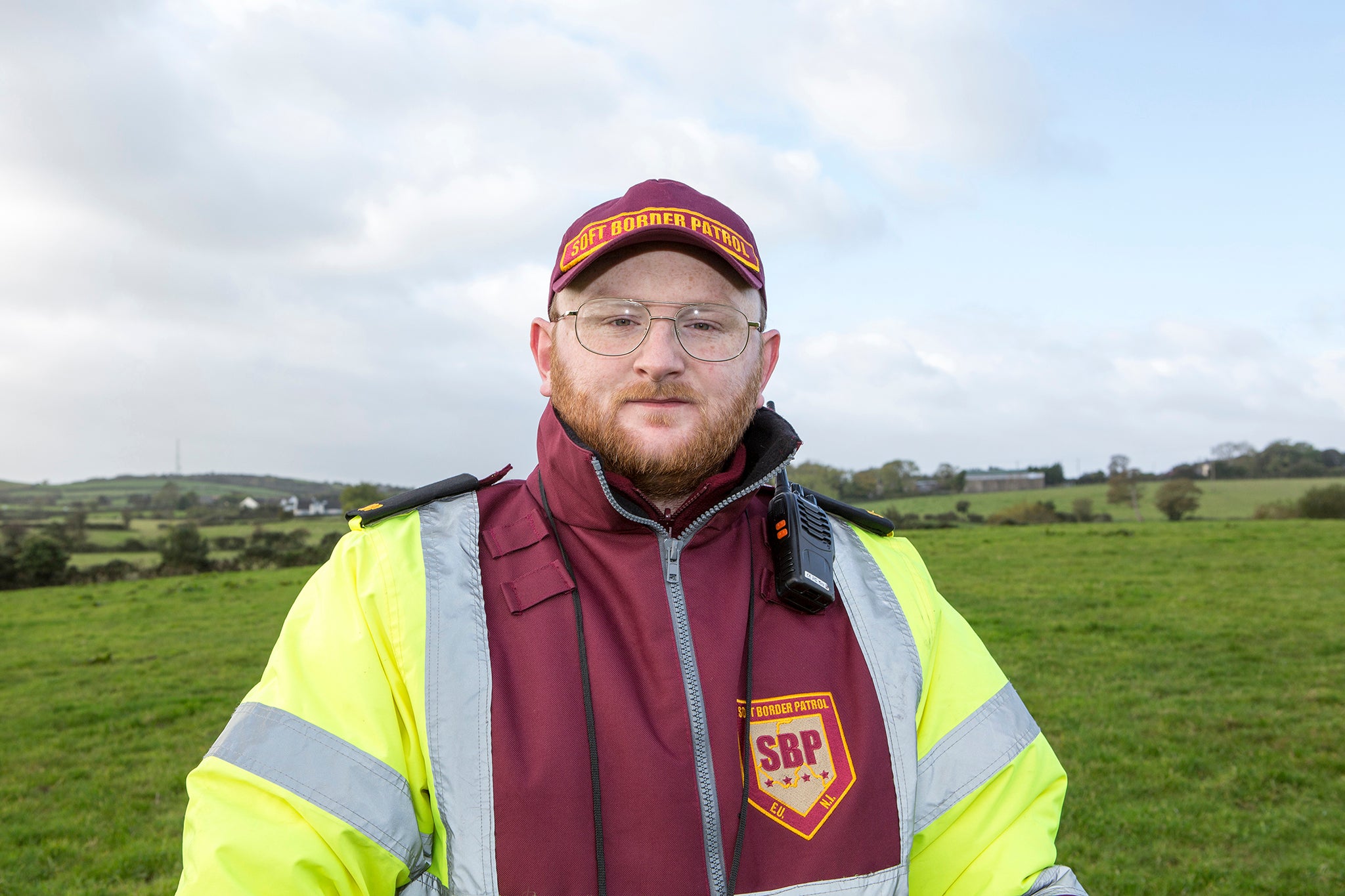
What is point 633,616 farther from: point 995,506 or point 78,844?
point 995,506

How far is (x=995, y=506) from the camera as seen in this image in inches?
1715

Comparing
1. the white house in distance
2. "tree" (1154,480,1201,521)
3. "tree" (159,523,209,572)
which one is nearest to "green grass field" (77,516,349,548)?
"tree" (159,523,209,572)

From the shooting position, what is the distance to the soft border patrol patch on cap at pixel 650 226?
7.79 ft

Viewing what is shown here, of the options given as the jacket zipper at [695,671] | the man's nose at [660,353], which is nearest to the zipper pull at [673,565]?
the jacket zipper at [695,671]

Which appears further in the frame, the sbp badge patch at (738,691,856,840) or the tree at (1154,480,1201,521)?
the tree at (1154,480,1201,521)

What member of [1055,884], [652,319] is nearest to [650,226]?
[652,319]

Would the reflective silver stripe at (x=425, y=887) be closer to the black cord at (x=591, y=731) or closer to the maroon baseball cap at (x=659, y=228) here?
the black cord at (x=591, y=731)

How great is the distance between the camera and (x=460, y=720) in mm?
1788

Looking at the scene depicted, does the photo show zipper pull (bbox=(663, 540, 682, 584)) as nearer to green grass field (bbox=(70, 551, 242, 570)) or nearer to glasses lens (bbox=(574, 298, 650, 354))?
glasses lens (bbox=(574, 298, 650, 354))

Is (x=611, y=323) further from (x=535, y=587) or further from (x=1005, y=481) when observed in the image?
(x=1005, y=481)

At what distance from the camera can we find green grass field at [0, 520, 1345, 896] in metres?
6.34

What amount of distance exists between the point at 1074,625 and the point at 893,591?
527 inches

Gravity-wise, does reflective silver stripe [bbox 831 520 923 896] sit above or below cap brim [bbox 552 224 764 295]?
below

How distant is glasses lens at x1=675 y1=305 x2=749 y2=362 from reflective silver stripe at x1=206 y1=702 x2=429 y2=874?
4.37ft
